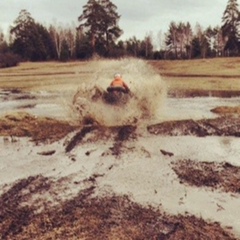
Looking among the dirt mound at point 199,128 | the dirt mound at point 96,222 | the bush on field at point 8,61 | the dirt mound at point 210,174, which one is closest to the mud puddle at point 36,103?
the dirt mound at point 199,128

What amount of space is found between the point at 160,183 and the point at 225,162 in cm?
267

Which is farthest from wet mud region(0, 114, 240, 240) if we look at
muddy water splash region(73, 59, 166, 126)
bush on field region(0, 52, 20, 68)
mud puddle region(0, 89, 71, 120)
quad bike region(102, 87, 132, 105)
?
bush on field region(0, 52, 20, 68)

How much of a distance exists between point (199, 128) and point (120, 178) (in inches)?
263

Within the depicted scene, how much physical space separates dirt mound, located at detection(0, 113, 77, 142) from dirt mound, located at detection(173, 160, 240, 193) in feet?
18.0

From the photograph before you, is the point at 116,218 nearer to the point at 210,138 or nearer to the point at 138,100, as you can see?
the point at 210,138

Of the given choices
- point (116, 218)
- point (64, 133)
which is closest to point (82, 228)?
point (116, 218)

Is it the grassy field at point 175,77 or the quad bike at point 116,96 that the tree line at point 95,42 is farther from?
the quad bike at point 116,96

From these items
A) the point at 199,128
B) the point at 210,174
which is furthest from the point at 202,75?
the point at 210,174

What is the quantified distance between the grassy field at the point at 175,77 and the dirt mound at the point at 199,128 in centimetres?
1527

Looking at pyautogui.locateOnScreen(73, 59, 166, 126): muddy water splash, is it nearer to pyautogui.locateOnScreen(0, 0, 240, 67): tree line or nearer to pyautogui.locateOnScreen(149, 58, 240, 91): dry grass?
pyautogui.locateOnScreen(149, 58, 240, 91): dry grass

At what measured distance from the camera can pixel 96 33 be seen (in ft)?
230

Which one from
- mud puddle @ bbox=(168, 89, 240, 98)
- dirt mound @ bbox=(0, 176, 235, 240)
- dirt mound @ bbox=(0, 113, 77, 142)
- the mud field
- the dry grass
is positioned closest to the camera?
dirt mound @ bbox=(0, 176, 235, 240)

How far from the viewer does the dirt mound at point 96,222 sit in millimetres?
7570

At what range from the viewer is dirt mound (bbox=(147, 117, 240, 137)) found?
15.9 meters
